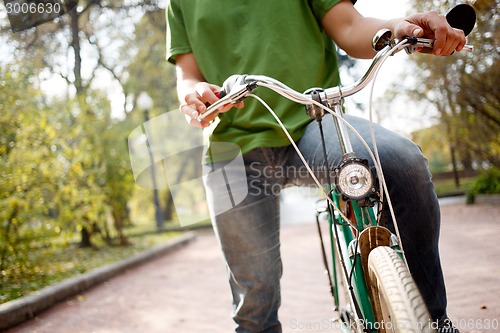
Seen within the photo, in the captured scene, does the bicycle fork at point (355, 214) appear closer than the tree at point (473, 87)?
Yes

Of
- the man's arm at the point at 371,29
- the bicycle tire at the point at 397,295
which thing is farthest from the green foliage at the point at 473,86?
the bicycle tire at the point at 397,295

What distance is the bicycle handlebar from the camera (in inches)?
52.2

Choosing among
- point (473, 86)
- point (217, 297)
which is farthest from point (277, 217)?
point (473, 86)

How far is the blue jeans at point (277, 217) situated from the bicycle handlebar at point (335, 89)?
0.21 metres

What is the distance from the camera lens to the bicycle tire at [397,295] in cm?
102

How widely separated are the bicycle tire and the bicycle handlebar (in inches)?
18.6

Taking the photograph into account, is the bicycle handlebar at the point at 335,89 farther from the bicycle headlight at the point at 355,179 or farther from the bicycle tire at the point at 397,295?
the bicycle tire at the point at 397,295

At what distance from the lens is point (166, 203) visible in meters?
23.4

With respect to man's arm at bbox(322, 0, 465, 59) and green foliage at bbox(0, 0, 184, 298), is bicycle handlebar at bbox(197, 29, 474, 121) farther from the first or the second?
green foliage at bbox(0, 0, 184, 298)

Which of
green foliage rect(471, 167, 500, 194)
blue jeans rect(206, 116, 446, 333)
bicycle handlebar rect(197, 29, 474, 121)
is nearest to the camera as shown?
bicycle handlebar rect(197, 29, 474, 121)

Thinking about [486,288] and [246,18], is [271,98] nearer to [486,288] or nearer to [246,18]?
[246,18]

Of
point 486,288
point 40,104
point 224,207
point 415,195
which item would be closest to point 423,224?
point 415,195

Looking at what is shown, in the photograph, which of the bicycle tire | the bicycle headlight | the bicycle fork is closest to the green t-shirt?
the bicycle fork

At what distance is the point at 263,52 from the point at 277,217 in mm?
670
